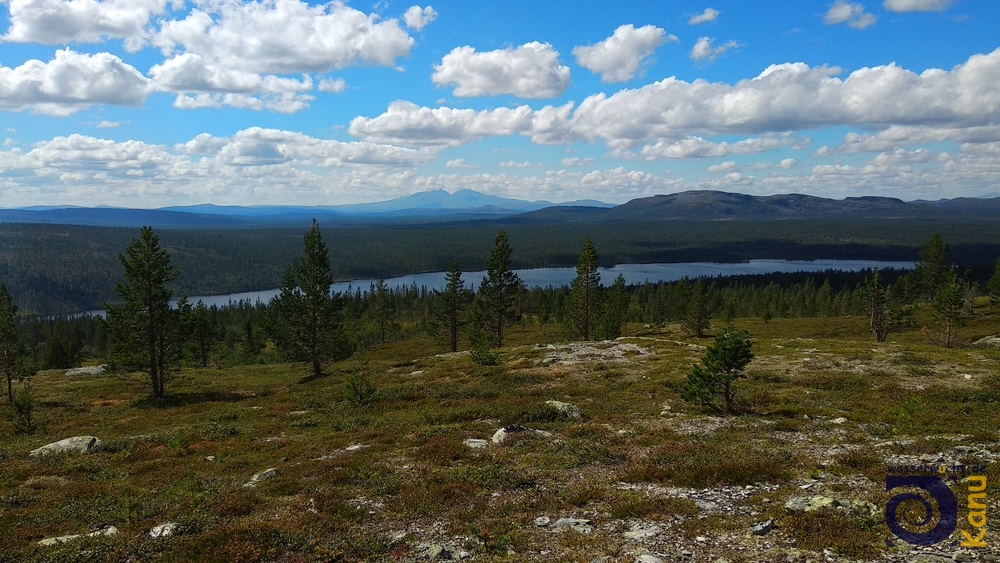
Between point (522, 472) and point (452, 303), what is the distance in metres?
50.9

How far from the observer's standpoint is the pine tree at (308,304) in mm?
52625

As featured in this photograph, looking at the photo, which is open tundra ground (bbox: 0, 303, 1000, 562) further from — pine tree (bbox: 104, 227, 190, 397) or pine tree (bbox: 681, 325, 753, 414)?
pine tree (bbox: 104, 227, 190, 397)

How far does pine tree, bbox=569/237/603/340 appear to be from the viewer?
6825cm

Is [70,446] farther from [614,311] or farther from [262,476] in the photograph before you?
[614,311]

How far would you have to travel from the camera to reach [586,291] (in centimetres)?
7000

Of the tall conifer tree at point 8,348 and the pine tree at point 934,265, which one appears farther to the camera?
the pine tree at point 934,265

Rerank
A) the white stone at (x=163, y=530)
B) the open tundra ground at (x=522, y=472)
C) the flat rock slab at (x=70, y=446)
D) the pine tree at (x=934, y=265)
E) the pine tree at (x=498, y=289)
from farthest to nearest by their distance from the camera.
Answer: the pine tree at (x=934, y=265) → the pine tree at (x=498, y=289) → the flat rock slab at (x=70, y=446) → the white stone at (x=163, y=530) → the open tundra ground at (x=522, y=472)

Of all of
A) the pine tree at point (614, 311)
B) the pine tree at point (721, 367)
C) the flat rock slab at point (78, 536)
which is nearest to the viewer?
the flat rock slab at point (78, 536)

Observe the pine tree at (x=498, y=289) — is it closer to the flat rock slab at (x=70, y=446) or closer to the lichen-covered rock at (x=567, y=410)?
the lichen-covered rock at (x=567, y=410)

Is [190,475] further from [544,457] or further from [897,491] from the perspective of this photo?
[897,491]

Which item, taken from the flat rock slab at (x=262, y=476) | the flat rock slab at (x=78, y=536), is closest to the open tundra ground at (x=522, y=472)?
the flat rock slab at (x=78, y=536)

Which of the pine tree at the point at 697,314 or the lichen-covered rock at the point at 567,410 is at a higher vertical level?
the lichen-covered rock at the point at 567,410

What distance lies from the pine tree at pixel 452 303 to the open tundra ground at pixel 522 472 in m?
30.0

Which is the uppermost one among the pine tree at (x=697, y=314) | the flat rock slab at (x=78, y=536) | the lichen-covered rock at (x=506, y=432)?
the flat rock slab at (x=78, y=536)
